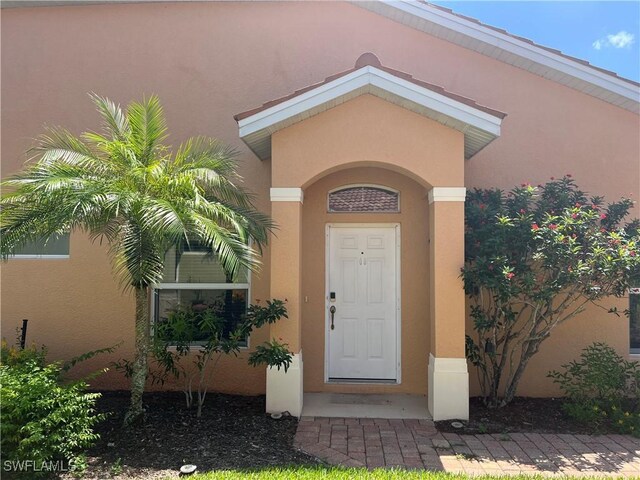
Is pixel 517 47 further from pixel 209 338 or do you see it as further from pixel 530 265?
pixel 209 338

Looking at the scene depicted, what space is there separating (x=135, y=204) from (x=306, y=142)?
229 centimetres

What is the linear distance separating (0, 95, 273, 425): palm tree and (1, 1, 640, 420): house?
3.62ft

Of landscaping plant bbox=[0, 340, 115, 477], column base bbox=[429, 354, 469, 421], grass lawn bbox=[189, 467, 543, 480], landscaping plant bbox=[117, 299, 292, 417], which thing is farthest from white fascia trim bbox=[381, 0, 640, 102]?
landscaping plant bbox=[0, 340, 115, 477]

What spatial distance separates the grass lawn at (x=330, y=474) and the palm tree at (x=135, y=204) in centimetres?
173

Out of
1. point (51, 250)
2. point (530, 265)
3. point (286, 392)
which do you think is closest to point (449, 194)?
point (530, 265)

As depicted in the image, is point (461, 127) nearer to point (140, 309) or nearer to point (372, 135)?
point (372, 135)

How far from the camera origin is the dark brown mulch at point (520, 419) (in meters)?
5.66

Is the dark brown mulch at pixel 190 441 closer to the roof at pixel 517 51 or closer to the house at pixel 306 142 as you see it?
the house at pixel 306 142

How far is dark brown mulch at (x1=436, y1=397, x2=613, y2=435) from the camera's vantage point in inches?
223

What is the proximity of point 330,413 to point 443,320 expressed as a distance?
192 cm

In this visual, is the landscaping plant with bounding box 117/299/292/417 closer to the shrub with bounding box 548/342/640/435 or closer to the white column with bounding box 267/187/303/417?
the white column with bounding box 267/187/303/417

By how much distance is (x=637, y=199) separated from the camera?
279 inches

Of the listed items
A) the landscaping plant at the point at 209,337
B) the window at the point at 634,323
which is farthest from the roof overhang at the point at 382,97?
the window at the point at 634,323

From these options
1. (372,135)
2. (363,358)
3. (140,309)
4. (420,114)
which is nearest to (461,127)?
(420,114)
